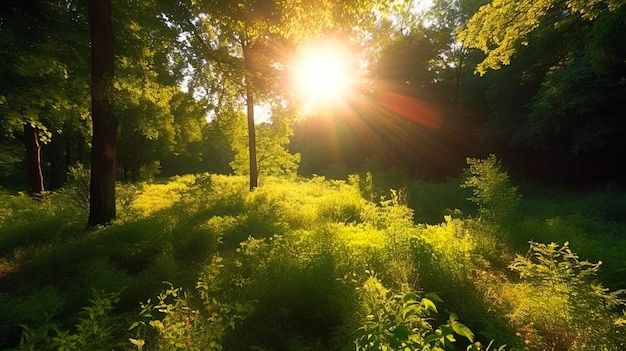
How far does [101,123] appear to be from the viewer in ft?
29.2

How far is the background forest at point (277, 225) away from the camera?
13.5ft

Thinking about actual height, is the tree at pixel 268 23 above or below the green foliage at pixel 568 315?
above

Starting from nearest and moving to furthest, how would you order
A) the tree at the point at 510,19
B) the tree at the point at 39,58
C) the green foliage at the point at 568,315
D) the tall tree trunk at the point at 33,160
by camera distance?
1. the green foliage at the point at 568,315
2. the tree at the point at 510,19
3. the tree at the point at 39,58
4. the tall tree trunk at the point at 33,160

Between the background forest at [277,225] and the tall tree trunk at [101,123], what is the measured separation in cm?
5

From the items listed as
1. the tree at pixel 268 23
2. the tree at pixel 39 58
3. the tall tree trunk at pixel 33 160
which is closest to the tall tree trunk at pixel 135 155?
the tall tree trunk at pixel 33 160

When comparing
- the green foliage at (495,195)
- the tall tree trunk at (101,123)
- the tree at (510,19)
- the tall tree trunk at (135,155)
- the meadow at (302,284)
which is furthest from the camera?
the tall tree trunk at (135,155)

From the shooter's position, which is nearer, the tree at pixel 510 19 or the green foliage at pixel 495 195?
the tree at pixel 510 19

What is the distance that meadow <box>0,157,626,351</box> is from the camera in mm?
3457

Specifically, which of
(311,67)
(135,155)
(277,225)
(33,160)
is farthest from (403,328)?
(135,155)

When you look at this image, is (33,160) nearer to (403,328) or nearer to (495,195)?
(403,328)

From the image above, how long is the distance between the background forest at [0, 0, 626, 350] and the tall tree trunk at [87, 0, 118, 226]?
0.17 ft

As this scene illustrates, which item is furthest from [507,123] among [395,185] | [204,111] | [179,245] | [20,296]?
[20,296]

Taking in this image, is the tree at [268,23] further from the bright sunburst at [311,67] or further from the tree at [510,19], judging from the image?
the tree at [510,19]

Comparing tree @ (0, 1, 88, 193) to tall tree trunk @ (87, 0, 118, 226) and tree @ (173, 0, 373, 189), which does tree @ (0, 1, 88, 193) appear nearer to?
tall tree trunk @ (87, 0, 118, 226)
